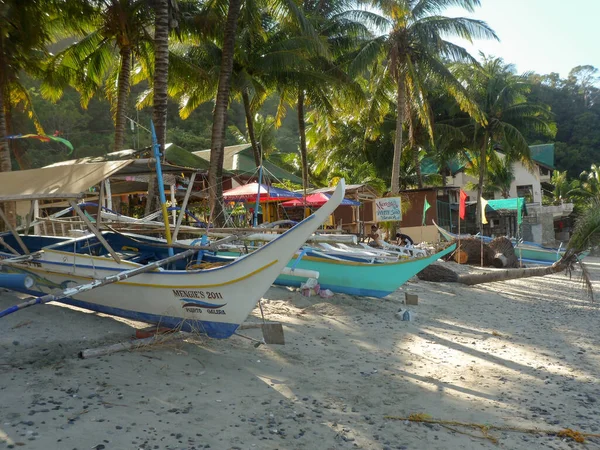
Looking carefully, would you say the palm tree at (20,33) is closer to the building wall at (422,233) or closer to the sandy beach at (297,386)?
the sandy beach at (297,386)

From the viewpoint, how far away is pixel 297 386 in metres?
5.49

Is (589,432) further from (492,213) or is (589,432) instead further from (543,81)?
(543,81)

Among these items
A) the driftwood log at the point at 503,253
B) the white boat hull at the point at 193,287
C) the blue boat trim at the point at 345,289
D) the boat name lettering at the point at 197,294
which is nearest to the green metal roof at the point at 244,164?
the driftwood log at the point at 503,253

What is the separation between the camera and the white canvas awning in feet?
19.2

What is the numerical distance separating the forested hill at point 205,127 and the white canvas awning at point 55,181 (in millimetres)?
10398

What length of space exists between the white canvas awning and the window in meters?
38.2

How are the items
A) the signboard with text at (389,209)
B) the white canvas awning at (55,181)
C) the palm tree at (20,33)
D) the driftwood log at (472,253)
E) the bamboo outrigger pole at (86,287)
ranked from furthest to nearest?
the driftwood log at (472,253)
the signboard with text at (389,209)
the palm tree at (20,33)
the white canvas awning at (55,181)
the bamboo outrigger pole at (86,287)

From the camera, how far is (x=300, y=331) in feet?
25.8

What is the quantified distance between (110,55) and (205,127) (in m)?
20.4

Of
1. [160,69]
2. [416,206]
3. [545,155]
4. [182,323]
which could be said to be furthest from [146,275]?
[545,155]

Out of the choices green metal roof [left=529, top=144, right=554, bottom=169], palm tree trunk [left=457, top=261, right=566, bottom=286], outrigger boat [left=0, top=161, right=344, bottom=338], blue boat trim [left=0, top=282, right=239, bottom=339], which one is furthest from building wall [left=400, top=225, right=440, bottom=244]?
green metal roof [left=529, top=144, right=554, bottom=169]

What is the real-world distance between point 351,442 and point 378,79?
18.5 metres

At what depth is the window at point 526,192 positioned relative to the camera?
39.5 m

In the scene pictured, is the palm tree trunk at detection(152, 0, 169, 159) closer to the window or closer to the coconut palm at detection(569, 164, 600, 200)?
the window
